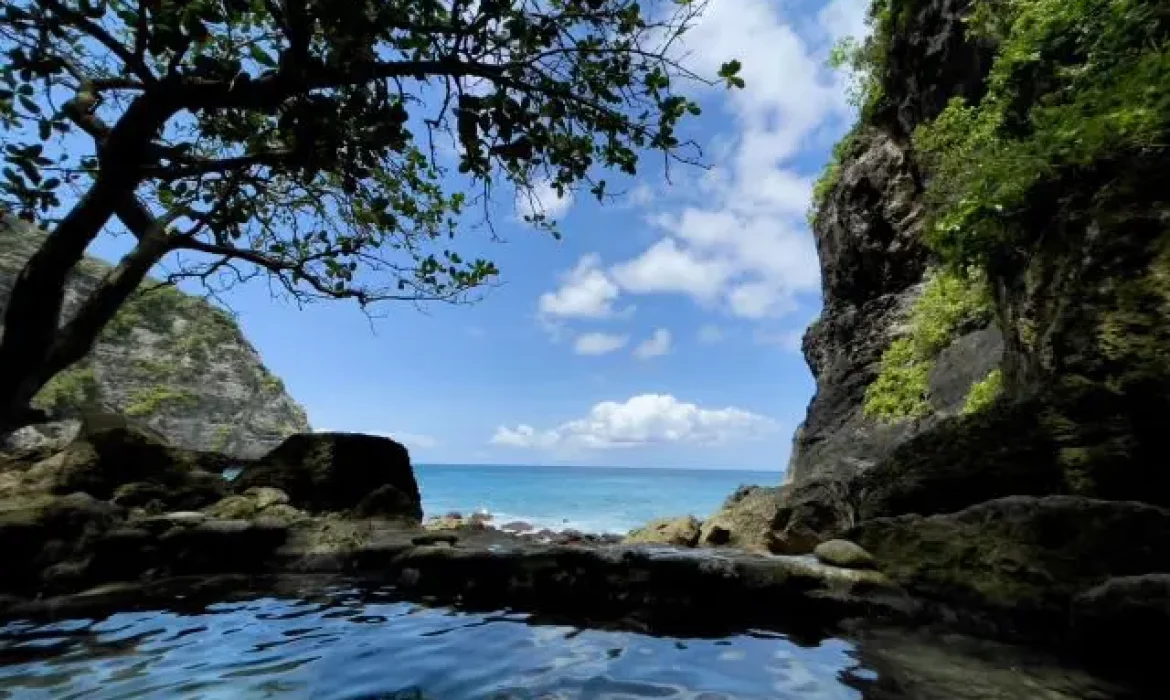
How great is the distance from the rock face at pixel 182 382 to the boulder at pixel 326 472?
52810 millimetres

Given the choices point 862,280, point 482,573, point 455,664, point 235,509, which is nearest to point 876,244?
point 862,280

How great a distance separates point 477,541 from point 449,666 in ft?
14.4

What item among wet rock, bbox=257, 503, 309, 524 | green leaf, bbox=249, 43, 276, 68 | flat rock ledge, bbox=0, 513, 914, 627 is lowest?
flat rock ledge, bbox=0, 513, 914, 627

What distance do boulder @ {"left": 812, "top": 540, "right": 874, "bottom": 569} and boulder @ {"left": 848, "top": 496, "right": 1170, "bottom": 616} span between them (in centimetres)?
22

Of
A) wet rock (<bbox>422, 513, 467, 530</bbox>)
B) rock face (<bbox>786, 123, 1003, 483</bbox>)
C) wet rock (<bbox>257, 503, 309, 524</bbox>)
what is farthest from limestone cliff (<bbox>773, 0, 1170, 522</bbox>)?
wet rock (<bbox>257, 503, 309, 524</bbox>)

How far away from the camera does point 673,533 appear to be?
12.5 m

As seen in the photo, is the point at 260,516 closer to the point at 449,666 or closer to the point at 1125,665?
the point at 449,666

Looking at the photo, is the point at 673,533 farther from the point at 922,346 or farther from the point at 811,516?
the point at 922,346

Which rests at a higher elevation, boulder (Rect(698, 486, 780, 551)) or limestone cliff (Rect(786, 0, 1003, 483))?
limestone cliff (Rect(786, 0, 1003, 483))

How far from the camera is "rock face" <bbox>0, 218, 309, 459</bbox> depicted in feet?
193

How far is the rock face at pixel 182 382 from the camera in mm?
58906

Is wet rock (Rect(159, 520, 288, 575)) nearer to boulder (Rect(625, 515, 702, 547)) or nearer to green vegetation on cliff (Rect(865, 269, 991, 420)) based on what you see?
boulder (Rect(625, 515, 702, 547))

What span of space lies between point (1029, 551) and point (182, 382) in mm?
75801

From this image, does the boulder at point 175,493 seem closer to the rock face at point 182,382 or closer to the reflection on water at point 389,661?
the reflection on water at point 389,661
